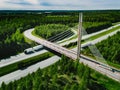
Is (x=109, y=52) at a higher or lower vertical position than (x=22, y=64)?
higher

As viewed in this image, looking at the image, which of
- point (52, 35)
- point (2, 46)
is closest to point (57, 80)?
point (2, 46)

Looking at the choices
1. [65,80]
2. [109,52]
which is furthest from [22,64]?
[109,52]

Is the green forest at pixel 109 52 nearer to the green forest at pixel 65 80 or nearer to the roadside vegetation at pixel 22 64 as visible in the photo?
the green forest at pixel 65 80

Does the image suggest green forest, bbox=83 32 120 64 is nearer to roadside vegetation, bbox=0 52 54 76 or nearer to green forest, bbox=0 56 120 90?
green forest, bbox=0 56 120 90

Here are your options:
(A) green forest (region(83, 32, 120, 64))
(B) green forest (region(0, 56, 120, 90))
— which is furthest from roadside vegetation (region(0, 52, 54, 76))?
(A) green forest (region(83, 32, 120, 64))

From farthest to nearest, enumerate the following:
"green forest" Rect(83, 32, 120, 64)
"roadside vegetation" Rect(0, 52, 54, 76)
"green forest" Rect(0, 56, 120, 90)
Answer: "green forest" Rect(83, 32, 120, 64), "roadside vegetation" Rect(0, 52, 54, 76), "green forest" Rect(0, 56, 120, 90)

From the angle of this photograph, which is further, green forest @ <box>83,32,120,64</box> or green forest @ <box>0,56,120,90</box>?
green forest @ <box>83,32,120,64</box>

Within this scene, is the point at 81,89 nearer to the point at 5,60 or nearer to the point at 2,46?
the point at 5,60

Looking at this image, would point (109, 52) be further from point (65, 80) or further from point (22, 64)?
point (22, 64)
